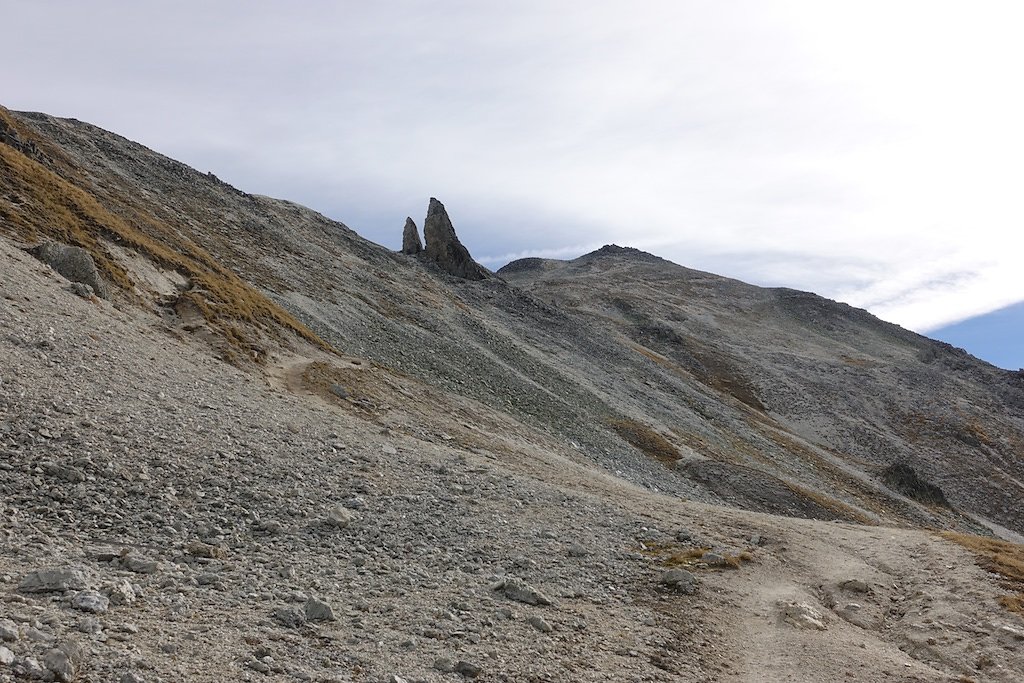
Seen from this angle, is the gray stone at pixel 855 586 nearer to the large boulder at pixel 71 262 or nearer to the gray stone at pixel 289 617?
the gray stone at pixel 289 617

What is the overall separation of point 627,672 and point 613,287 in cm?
10346

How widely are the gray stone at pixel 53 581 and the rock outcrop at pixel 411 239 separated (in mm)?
69434

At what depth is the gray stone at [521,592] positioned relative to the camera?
15.1m

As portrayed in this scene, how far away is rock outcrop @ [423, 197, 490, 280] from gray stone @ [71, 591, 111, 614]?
6273cm

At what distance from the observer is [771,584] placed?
1866 cm

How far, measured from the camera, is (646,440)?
43.4 meters

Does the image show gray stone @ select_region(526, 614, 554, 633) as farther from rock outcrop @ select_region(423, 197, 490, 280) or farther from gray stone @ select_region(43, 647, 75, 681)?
rock outcrop @ select_region(423, 197, 490, 280)

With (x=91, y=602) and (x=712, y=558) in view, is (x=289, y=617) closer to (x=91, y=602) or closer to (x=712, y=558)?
(x=91, y=602)

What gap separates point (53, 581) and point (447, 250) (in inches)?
2617

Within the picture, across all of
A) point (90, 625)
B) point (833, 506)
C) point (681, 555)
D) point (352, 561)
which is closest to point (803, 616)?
point (681, 555)

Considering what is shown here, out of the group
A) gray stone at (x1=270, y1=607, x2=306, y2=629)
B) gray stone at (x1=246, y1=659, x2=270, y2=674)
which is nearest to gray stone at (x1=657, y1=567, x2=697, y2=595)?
gray stone at (x1=270, y1=607, x2=306, y2=629)

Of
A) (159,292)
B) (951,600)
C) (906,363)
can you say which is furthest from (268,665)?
(906,363)

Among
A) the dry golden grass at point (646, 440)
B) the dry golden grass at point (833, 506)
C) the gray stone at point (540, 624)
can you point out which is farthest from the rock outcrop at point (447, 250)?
the gray stone at point (540, 624)

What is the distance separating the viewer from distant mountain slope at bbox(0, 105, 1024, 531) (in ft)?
113
